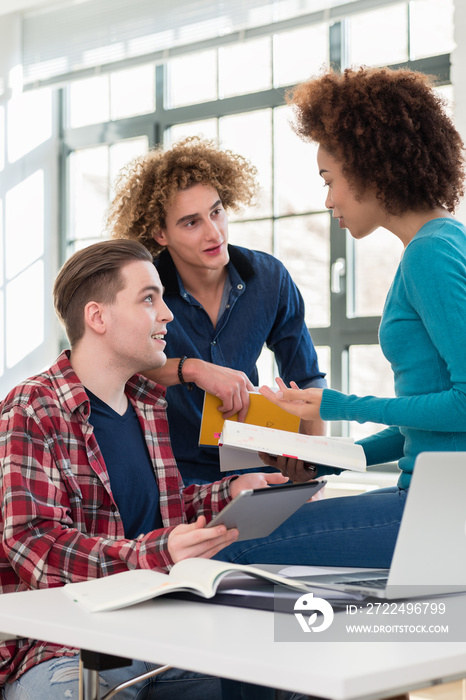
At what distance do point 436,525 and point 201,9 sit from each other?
3951 mm

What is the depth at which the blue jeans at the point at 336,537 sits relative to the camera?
1.21 meters

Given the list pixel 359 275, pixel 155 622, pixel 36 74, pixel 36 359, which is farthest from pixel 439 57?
pixel 155 622

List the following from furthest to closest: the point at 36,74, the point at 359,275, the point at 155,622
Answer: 1. the point at 36,74
2. the point at 359,275
3. the point at 155,622

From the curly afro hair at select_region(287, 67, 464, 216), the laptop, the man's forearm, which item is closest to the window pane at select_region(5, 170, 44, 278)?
the man's forearm

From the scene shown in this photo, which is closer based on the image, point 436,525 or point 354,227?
point 436,525

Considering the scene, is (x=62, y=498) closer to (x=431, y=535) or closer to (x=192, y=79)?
(x=431, y=535)

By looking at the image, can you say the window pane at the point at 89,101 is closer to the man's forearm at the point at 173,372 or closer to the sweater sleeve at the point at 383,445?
the man's forearm at the point at 173,372

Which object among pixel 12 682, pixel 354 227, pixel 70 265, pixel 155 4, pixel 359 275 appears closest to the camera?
pixel 12 682

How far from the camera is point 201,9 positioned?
4273mm

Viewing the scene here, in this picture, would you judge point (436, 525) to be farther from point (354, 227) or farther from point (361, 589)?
point (354, 227)

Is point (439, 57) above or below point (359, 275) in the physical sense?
above

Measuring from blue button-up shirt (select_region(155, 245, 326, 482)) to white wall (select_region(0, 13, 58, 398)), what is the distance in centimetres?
265

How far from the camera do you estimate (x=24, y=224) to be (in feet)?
15.8

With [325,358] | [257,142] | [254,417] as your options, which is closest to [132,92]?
[257,142]
